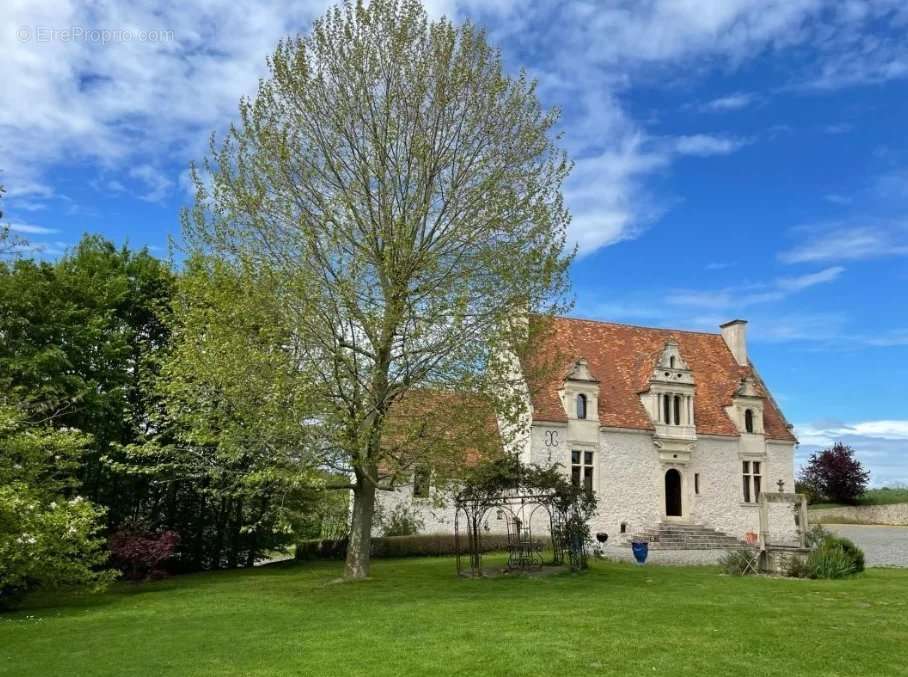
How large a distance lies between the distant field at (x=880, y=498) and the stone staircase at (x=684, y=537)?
1985cm

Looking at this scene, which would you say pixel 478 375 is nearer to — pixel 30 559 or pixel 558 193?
pixel 558 193

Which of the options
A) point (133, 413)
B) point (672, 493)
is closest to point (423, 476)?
point (133, 413)

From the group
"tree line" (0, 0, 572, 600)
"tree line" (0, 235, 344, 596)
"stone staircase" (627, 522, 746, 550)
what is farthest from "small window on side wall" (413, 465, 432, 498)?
"stone staircase" (627, 522, 746, 550)

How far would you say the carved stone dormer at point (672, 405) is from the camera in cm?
3309

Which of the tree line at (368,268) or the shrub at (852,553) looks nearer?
the tree line at (368,268)

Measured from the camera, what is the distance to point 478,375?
55.8 ft

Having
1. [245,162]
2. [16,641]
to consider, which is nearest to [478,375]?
[245,162]

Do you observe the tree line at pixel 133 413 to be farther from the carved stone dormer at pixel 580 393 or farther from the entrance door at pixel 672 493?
the entrance door at pixel 672 493

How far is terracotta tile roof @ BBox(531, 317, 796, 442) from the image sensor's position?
3309cm

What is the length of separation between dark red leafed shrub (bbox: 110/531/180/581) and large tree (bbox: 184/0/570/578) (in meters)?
5.89

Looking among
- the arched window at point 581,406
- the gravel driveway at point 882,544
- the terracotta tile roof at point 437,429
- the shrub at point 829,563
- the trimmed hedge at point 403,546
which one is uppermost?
the arched window at point 581,406

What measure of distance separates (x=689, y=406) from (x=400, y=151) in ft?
70.2

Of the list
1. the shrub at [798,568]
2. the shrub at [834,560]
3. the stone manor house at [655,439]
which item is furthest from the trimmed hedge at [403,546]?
the shrub at [834,560]

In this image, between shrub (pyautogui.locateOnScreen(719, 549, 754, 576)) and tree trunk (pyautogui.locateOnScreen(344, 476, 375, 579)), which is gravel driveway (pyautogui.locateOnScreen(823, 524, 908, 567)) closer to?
shrub (pyautogui.locateOnScreen(719, 549, 754, 576))
